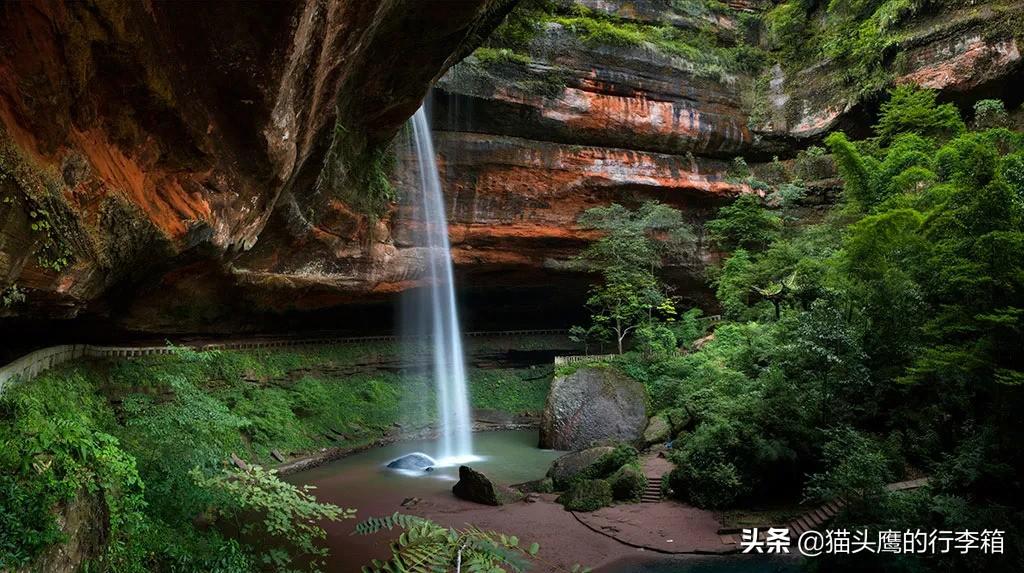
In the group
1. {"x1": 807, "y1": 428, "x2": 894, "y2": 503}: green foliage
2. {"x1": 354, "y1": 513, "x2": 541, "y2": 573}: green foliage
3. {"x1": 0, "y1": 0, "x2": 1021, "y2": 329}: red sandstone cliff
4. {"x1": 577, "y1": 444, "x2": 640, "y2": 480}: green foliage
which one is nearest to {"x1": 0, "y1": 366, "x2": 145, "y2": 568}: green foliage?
{"x1": 0, "y1": 0, "x2": 1021, "y2": 329}: red sandstone cliff

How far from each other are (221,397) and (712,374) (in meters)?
13.8

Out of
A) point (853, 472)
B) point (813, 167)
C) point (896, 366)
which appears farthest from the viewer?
point (813, 167)

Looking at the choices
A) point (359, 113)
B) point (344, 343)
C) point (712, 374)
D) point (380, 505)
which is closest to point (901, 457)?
point (712, 374)

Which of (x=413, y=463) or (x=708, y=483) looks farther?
(x=413, y=463)

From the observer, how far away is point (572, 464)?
1338 cm

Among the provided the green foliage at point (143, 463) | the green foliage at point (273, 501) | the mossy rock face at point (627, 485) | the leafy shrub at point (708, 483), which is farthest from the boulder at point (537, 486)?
the green foliage at point (273, 501)

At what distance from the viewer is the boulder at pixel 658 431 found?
50.8ft

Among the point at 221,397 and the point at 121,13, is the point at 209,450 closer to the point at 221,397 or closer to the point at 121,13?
the point at 121,13

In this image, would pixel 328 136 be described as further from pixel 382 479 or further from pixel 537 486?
pixel 537 486

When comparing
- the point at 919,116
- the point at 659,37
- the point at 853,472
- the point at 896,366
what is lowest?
the point at 853,472

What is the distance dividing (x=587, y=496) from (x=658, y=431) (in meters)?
5.03

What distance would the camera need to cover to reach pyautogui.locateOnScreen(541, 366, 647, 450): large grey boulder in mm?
16797

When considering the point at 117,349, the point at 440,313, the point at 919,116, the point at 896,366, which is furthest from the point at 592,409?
the point at 919,116

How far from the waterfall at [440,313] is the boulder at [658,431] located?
5.44m
